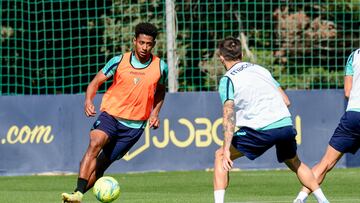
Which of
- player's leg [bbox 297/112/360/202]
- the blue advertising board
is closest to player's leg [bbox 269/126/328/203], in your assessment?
player's leg [bbox 297/112/360/202]

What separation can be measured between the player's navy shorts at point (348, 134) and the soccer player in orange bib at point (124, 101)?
2.31 m

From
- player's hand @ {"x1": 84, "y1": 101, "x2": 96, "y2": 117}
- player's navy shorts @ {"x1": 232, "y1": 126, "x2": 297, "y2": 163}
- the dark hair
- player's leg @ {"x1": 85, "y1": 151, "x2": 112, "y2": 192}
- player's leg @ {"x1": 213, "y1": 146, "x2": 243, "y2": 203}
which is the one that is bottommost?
player's leg @ {"x1": 85, "y1": 151, "x2": 112, "y2": 192}

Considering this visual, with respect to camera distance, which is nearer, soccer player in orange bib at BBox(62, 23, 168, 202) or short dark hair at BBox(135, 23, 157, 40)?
short dark hair at BBox(135, 23, 157, 40)

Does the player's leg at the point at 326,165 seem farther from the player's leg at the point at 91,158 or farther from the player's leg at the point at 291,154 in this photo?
the player's leg at the point at 91,158

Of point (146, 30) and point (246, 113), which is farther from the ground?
point (146, 30)

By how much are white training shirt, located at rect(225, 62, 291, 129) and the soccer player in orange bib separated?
2.11 meters

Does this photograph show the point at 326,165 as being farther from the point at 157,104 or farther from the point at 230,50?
the point at 157,104

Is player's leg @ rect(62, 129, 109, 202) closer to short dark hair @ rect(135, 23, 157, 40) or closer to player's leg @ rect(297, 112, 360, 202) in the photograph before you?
short dark hair @ rect(135, 23, 157, 40)

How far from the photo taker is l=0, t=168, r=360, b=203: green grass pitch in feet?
47.5

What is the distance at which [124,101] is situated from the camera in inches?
520

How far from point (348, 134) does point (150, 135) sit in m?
8.99

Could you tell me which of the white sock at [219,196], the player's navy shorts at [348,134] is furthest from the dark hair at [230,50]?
the player's navy shorts at [348,134]

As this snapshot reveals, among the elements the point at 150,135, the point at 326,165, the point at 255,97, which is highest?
the point at 255,97

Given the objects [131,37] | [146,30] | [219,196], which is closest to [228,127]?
[219,196]
